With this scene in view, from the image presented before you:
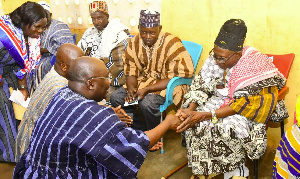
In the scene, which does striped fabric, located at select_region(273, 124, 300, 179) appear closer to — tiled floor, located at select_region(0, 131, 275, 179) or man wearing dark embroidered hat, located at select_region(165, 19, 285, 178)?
man wearing dark embroidered hat, located at select_region(165, 19, 285, 178)

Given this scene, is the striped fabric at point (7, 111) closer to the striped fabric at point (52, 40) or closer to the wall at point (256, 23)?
the striped fabric at point (52, 40)

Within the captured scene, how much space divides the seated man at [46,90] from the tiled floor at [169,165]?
1312 mm

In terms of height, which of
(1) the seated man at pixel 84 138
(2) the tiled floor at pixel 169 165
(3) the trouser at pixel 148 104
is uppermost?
(1) the seated man at pixel 84 138

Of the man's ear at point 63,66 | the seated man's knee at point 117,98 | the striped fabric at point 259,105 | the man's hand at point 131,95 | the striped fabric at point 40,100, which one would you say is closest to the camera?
the striped fabric at point 40,100

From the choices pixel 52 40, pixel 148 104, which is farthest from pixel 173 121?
pixel 52 40

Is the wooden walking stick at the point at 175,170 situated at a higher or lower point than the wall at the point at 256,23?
lower

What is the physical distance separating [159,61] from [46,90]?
1788mm

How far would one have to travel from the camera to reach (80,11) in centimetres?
596

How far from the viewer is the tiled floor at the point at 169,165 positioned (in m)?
3.67

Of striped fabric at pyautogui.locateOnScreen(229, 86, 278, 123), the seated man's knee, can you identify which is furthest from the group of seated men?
the seated man's knee

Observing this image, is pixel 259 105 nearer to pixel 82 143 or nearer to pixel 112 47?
pixel 82 143

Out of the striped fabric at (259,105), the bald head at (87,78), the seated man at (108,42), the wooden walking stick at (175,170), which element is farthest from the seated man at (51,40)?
the striped fabric at (259,105)

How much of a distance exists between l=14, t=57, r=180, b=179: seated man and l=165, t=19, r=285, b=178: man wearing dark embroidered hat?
101 centimetres

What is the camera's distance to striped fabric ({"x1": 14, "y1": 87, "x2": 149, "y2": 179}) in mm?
1986
